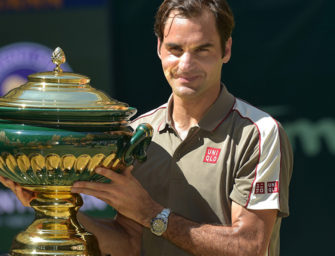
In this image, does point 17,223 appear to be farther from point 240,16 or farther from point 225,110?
point 225,110

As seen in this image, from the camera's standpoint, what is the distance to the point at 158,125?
280 cm

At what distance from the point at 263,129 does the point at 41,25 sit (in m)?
2.54

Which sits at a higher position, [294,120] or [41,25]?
[41,25]

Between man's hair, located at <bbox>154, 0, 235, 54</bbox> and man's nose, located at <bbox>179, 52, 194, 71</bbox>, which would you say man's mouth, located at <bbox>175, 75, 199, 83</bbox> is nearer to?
man's nose, located at <bbox>179, 52, 194, 71</bbox>

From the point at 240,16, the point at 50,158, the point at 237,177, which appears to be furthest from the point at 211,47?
the point at 240,16

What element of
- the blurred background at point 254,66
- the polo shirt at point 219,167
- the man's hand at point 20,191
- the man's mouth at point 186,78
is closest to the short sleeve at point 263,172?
the polo shirt at point 219,167

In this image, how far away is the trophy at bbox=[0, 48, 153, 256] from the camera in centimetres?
215

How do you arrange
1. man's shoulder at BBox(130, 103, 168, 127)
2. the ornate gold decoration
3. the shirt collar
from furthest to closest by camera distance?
man's shoulder at BBox(130, 103, 168, 127)
the shirt collar
the ornate gold decoration

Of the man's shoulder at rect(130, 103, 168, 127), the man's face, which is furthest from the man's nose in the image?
the man's shoulder at rect(130, 103, 168, 127)

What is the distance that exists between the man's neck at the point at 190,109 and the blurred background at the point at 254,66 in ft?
5.98

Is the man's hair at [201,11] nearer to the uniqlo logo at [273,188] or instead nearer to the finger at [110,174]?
the uniqlo logo at [273,188]

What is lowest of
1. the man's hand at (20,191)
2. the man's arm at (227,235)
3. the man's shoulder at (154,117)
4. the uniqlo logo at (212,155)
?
the man's arm at (227,235)

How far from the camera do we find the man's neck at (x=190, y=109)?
8.77 feet

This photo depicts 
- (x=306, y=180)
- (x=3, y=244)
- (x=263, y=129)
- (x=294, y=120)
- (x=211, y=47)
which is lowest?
(x=3, y=244)
